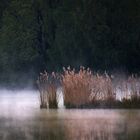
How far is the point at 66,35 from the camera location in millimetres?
31812

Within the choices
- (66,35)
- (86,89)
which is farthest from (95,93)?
(66,35)

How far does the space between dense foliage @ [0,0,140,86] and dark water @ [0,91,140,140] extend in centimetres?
1127

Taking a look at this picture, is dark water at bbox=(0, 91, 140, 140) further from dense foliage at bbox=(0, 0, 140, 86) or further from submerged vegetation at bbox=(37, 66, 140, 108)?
dense foliage at bbox=(0, 0, 140, 86)

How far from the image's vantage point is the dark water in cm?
1173

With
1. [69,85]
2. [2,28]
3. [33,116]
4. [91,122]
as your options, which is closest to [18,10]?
[2,28]

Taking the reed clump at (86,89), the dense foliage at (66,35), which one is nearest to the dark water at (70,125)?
the reed clump at (86,89)

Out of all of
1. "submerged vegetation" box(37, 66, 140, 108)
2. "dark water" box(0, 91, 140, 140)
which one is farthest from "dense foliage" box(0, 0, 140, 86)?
"dark water" box(0, 91, 140, 140)

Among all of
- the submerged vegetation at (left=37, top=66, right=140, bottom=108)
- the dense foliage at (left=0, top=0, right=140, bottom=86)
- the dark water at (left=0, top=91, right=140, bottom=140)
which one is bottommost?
the dark water at (left=0, top=91, right=140, bottom=140)

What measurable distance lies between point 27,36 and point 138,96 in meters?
17.7

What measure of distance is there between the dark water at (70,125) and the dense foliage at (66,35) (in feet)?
37.0

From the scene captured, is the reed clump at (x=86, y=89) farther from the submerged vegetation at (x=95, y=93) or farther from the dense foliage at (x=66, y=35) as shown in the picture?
the dense foliage at (x=66, y=35)

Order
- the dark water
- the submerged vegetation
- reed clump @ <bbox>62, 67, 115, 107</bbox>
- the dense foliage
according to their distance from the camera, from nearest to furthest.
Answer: the dark water < the submerged vegetation < reed clump @ <bbox>62, 67, 115, 107</bbox> < the dense foliage

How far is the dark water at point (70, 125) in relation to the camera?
38.5ft

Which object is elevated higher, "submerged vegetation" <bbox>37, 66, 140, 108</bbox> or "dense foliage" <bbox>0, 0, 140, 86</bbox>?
"dense foliage" <bbox>0, 0, 140, 86</bbox>
